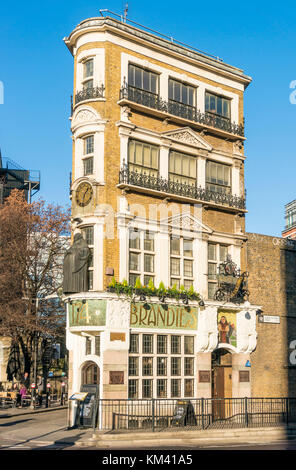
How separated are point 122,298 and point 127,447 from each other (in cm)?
682

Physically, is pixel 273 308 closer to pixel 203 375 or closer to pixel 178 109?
pixel 203 375

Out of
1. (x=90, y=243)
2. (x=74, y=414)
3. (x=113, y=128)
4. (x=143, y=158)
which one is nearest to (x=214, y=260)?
(x=143, y=158)

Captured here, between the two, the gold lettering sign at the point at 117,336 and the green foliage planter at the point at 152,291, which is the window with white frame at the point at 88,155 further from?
the gold lettering sign at the point at 117,336

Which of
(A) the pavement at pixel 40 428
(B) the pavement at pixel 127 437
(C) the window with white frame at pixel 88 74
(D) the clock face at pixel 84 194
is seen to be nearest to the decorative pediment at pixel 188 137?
(C) the window with white frame at pixel 88 74

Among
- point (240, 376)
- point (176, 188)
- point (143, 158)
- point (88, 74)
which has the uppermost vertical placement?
point (88, 74)

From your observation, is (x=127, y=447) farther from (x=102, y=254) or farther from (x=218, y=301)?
(x=218, y=301)

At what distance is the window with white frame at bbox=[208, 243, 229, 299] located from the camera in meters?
28.7

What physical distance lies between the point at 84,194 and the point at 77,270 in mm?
3526

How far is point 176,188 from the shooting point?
2775cm

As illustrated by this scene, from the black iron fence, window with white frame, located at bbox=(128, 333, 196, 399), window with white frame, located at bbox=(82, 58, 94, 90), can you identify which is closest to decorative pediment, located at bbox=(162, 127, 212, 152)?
window with white frame, located at bbox=(82, 58, 94, 90)

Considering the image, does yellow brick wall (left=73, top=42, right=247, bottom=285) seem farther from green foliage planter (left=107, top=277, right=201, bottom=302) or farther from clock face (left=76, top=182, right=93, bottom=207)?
green foliage planter (left=107, top=277, right=201, bottom=302)

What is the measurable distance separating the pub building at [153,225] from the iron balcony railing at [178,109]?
0.06 metres
